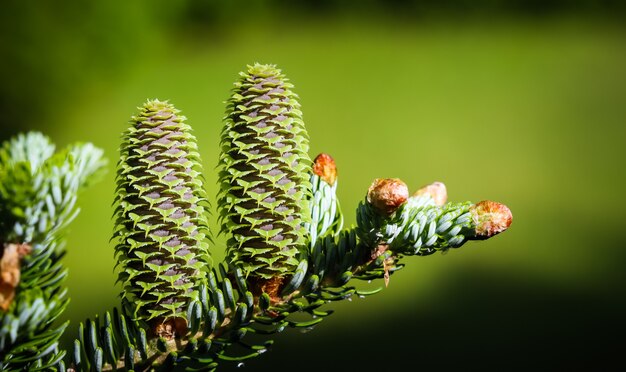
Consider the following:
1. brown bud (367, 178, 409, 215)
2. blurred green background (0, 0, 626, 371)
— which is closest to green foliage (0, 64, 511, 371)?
brown bud (367, 178, 409, 215)

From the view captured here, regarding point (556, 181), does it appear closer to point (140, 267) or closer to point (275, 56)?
point (275, 56)

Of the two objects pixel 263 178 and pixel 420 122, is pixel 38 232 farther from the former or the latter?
pixel 420 122

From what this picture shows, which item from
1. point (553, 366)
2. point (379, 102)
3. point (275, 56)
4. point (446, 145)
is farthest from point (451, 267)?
point (275, 56)

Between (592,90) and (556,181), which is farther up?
(592,90)

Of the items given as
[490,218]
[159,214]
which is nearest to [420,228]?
[490,218]

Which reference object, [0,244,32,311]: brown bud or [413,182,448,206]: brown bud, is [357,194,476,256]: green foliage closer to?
[413,182,448,206]: brown bud
